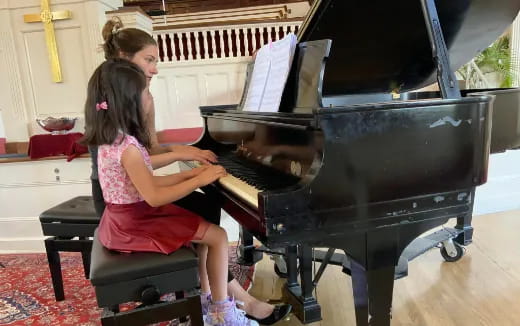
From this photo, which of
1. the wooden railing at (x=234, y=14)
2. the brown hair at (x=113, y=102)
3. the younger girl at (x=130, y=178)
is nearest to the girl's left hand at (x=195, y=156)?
the younger girl at (x=130, y=178)

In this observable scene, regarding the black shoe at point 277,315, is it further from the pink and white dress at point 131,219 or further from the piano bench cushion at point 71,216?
the piano bench cushion at point 71,216

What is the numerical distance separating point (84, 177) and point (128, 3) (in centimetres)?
541

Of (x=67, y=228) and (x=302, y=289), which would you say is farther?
(x=67, y=228)

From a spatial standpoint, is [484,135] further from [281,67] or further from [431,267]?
[431,267]

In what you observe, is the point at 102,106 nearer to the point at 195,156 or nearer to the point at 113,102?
the point at 113,102

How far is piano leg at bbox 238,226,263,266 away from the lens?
2.56 meters

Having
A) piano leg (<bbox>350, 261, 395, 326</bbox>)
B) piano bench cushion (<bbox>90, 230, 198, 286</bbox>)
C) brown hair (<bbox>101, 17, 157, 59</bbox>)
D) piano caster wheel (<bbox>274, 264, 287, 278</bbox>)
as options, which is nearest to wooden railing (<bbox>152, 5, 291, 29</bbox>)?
brown hair (<bbox>101, 17, 157, 59</bbox>)

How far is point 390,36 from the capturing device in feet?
6.27

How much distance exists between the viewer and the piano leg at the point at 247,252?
8.41 ft

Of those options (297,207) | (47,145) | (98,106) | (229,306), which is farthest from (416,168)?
(47,145)

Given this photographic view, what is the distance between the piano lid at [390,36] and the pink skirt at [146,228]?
0.92 m

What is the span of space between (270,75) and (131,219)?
0.81 meters

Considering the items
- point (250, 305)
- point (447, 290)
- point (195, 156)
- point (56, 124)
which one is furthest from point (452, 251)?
point (56, 124)

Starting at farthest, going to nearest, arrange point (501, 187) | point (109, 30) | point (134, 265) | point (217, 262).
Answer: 1. point (501, 187)
2. point (109, 30)
3. point (217, 262)
4. point (134, 265)
